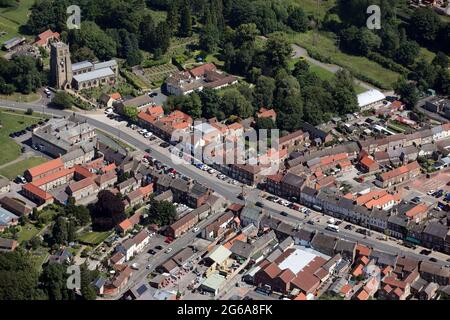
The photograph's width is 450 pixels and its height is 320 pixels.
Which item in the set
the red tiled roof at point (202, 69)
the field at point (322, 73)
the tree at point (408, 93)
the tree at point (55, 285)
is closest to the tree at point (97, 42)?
the red tiled roof at point (202, 69)

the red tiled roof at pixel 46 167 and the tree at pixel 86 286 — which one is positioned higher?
the red tiled roof at pixel 46 167

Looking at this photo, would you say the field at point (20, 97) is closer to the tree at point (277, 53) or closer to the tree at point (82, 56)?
the tree at point (82, 56)

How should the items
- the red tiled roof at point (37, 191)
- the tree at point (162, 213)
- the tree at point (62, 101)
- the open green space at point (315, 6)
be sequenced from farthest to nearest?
the open green space at point (315, 6) < the tree at point (62, 101) < the red tiled roof at point (37, 191) < the tree at point (162, 213)

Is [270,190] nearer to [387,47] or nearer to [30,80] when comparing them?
[30,80]

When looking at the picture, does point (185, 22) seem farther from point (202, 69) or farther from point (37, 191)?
point (37, 191)

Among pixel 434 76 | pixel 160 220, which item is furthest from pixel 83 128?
pixel 434 76
